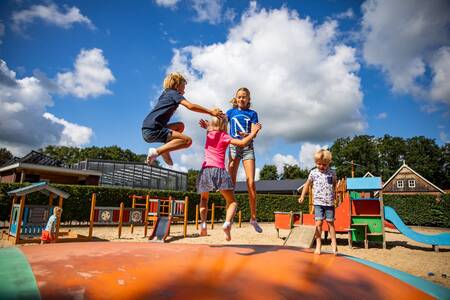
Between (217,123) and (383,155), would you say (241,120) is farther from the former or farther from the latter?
(383,155)

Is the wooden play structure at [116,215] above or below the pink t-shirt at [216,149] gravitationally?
Answer: below

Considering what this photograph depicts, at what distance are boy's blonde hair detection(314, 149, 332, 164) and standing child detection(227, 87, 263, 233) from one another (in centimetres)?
125

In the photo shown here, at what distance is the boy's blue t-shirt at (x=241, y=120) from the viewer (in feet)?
15.7

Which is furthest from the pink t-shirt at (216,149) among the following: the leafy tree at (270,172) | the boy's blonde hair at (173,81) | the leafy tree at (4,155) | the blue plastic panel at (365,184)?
the leafy tree at (270,172)

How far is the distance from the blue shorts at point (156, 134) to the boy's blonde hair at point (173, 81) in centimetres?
64

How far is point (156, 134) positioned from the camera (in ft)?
12.1

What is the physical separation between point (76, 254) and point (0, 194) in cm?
1697

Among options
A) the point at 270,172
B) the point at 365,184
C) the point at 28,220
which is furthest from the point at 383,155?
the point at 28,220

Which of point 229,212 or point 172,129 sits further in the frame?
point 229,212

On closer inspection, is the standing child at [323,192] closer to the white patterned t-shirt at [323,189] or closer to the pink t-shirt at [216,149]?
the white patterned t-shirt at [323,189]

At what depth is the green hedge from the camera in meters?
18.4

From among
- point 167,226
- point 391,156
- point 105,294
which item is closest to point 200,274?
point 105,294

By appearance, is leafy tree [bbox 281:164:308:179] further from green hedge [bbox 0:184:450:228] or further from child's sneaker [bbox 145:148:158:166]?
child's sneaker [bbox 145:148:158:166]

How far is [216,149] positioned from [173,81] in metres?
1.08
